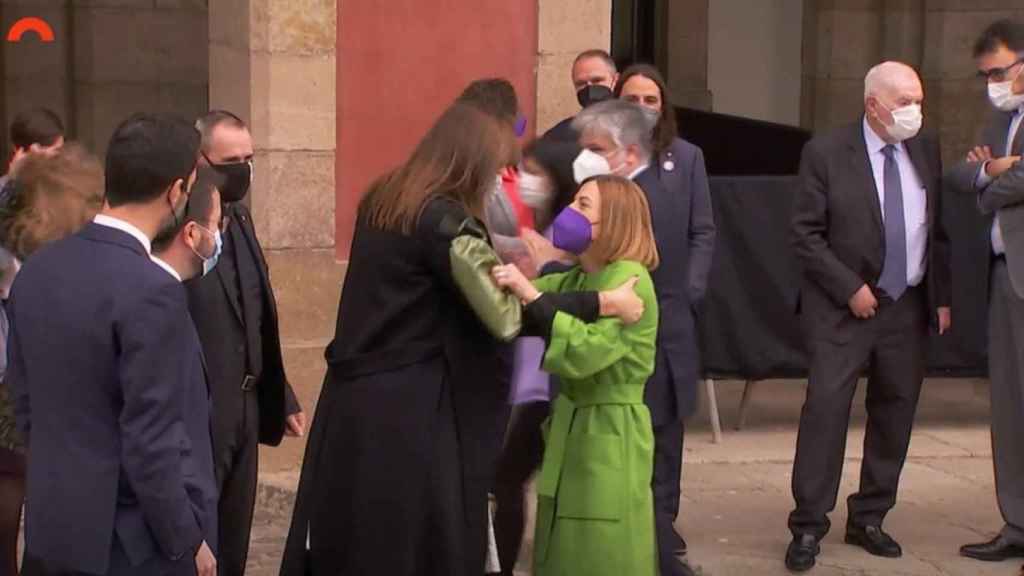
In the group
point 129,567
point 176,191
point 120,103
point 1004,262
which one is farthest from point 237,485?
point 120,103

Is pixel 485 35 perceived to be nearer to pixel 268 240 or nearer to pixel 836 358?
pixel 268 240

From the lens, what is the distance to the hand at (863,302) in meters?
7.10

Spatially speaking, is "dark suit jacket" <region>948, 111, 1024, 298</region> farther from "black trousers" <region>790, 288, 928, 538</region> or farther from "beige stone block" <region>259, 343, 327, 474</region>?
"beige stone block" <region>259, 343, 327, 474</region>

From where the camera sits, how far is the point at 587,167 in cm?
582

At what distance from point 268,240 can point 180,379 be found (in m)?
4.20

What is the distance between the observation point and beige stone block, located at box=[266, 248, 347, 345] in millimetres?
8391

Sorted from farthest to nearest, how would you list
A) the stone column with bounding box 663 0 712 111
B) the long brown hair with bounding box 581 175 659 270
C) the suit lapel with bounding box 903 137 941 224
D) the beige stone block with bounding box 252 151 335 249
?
the stone column with bounding box 663 0 712 111
the beige stone block with bounding box 252 151 335 249
the suit lapel with bounding box 903 137 941 224
the long brown hair with bounding box 581 175 659 270

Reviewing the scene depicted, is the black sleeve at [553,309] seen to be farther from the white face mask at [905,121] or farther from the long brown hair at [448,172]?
the white face mask at [905,121]

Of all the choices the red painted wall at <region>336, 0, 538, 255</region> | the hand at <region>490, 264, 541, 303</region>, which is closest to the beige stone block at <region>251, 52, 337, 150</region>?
the red painted wall at <region>336, 0, 538, 255</region>

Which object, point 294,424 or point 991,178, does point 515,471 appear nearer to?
point 294,424

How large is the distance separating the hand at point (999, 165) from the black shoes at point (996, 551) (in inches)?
56.4

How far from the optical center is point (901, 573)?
23.5 ft

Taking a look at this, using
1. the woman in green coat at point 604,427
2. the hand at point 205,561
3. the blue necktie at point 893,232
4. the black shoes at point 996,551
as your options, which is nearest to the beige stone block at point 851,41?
the blue necktie at point 893,232

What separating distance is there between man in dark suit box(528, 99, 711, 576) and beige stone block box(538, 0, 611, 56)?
1837mm
